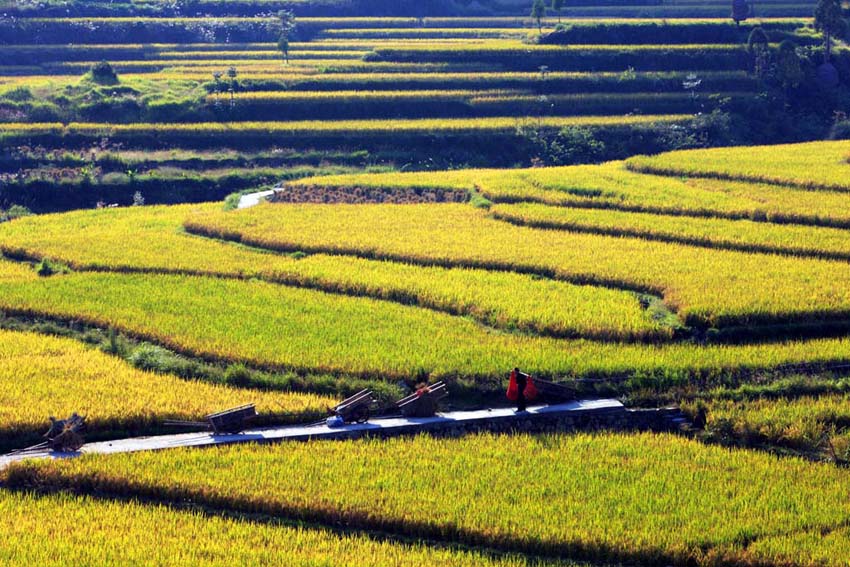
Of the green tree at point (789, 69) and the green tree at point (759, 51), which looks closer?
the green tree at point (789, 69)

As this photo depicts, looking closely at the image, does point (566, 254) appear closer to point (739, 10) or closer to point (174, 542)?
point (174, 542)

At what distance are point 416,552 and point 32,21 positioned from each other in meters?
48.1

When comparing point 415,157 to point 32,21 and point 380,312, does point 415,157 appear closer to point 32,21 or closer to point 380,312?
point 380,312

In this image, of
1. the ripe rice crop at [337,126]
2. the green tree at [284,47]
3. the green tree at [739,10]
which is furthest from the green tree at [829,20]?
the green tree at [284,47]

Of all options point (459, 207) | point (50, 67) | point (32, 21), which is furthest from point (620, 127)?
point (32, 21)

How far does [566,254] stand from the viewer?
1017 inches

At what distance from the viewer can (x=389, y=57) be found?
1997 inches

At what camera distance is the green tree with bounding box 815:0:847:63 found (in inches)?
1853

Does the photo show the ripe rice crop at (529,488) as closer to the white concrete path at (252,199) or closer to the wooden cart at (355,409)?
the wooden cart at (355,409)

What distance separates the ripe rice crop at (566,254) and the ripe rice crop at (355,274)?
0.73 meters

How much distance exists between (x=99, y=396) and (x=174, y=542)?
524cm

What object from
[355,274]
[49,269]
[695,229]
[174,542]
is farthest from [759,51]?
[174,542]

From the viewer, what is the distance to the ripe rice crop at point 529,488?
46.2 feet

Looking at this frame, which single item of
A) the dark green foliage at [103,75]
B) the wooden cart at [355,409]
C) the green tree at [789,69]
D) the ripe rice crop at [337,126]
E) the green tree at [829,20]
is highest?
the green tree at [829,20]
